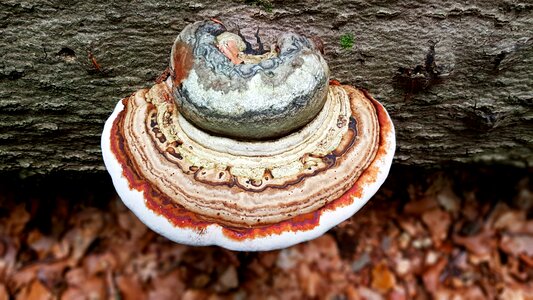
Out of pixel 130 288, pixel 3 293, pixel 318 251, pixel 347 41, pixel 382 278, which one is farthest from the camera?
pixel 318 251

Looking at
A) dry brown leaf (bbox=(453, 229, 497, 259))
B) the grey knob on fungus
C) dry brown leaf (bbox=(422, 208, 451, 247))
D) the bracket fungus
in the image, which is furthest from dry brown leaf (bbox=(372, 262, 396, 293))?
the grey knob on fungus

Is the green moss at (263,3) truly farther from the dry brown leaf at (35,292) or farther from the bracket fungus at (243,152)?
the dry brown leaf at (35,292)

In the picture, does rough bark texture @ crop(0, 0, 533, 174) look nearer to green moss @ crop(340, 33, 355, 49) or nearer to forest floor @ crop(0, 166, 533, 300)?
green moss @ crop(340, 33, 355, 49)

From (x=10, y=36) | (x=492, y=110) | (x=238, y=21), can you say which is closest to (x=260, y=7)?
(x=238, y=21)

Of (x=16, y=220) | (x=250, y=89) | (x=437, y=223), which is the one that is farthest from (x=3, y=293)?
(x=437, y=223)

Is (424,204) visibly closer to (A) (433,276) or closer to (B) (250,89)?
(A) (433,276)
